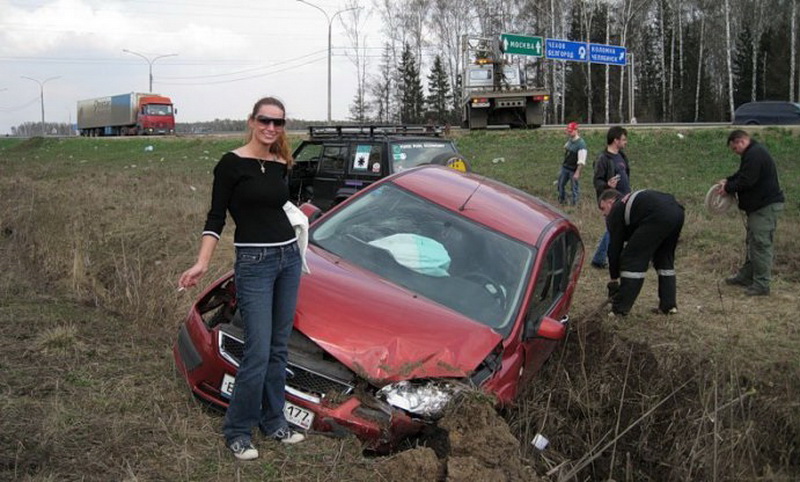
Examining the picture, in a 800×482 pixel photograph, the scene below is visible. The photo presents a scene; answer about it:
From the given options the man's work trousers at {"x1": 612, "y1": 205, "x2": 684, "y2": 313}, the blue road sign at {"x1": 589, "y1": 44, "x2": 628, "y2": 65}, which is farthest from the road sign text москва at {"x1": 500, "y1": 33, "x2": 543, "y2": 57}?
the man's work trousers at {"x1": 612, "y1": 205, "x2": 684, "y2": 313}

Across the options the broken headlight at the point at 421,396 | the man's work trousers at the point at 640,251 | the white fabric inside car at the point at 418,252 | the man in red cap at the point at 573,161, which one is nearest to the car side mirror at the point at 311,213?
the white fabric inside car at the point at 418,252

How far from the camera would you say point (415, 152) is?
10109 mm

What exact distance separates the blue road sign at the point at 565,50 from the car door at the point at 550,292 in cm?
2826

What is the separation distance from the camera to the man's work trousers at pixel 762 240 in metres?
7.13

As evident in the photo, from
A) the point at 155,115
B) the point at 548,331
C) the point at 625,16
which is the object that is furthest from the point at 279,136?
the point at 625,16

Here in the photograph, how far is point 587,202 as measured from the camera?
1258 cm

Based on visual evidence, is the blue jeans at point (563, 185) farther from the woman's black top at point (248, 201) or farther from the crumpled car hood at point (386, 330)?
the woman's black top at point (248, 201)

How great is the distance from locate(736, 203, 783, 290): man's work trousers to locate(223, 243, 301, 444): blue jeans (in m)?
5.81

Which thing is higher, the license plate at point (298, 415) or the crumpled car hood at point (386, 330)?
the crumpled car hood at point (386, 330)

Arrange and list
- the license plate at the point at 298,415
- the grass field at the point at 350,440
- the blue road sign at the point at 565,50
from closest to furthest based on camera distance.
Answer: the grass field at the point at 350,440
the license plate at the point at 298,415
the blue road sign at the point at 565,50

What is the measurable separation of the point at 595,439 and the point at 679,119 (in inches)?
2037

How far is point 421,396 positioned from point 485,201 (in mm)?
2022

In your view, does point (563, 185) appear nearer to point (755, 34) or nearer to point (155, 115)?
point (155, 115)

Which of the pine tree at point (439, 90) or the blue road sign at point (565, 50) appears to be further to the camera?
the pine tree at point (439, 90)
